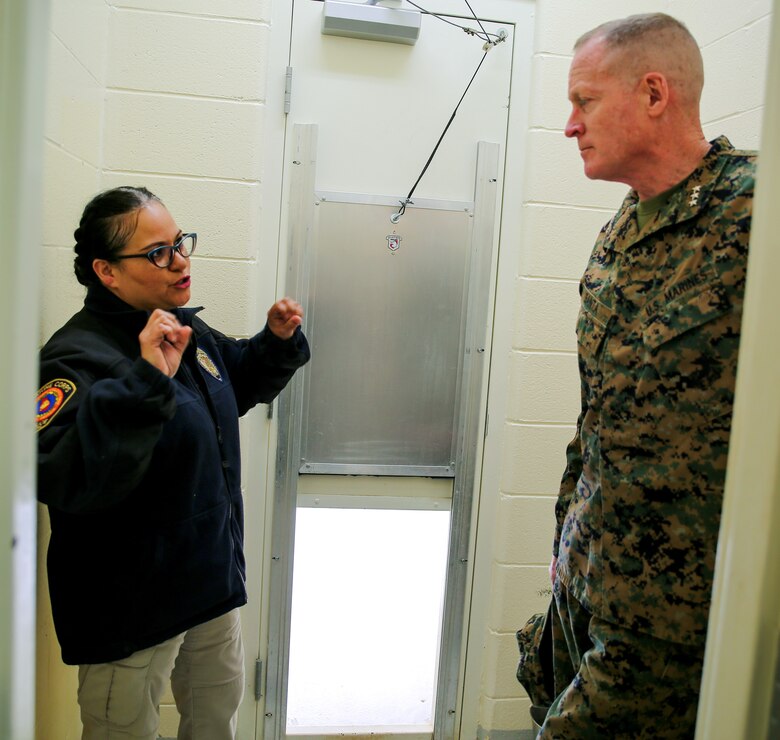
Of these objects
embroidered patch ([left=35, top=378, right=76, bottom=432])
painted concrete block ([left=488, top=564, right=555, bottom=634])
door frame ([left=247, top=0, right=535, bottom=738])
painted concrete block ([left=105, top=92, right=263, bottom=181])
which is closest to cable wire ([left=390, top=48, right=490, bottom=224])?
door frame ([left=247, top=0, right=535, bottom=738])

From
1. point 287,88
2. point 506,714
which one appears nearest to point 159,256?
point 287,88

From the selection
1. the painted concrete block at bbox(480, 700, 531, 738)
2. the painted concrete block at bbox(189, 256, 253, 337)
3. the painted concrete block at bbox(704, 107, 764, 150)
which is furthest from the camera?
the painted concrete block at bbox(480, 700, 531, 738)

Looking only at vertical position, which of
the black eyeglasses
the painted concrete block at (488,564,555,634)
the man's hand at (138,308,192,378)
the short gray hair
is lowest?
the painted concrete block at (488,564,555,634)

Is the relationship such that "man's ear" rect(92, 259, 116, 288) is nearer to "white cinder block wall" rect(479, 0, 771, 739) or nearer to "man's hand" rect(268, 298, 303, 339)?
"man's hand" rect(268, 298, 303, 339)

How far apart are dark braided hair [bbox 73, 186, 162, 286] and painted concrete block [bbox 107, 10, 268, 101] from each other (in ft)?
2.11

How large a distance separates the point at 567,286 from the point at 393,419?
0.66 metres

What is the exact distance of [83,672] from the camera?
146 centimetres

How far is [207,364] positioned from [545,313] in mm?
1056

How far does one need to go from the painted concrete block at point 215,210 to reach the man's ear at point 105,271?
59 centimetres

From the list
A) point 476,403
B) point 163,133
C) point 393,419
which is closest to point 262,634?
point 393,419

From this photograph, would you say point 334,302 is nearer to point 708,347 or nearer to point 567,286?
point 567,286

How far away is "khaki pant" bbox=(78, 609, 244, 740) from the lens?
56.7 inches

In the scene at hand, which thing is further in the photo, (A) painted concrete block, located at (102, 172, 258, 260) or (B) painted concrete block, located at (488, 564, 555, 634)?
(B) painted concrete block, located at (488, 564, 555, 634)

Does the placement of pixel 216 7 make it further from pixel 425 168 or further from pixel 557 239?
pixel 557 239
